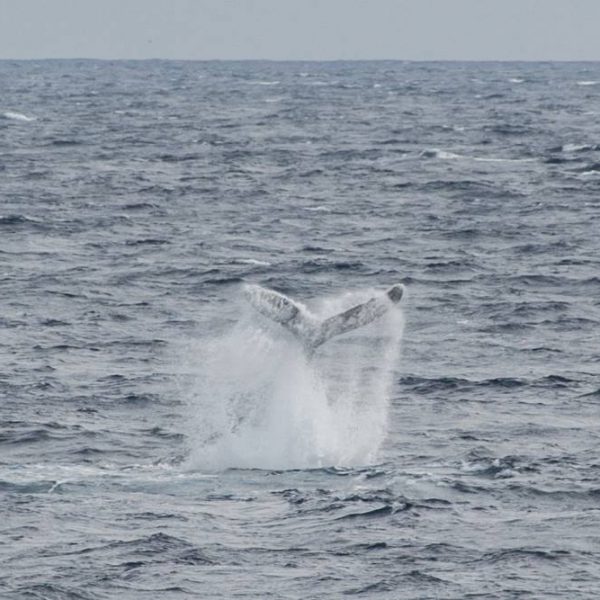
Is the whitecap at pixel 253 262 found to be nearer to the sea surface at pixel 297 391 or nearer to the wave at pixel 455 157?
the sea surface at pixel 297 391

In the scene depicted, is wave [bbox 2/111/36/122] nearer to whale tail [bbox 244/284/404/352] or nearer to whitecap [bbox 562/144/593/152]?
whitecap [bbox 562/144/593/152]

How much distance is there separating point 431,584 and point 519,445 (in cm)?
906

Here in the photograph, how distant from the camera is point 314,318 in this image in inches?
1262

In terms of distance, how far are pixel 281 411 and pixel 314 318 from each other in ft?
9.75

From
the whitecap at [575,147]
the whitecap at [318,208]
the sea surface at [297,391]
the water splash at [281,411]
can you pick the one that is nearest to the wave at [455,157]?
the whitecap at [575,147]

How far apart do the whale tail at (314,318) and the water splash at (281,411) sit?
431 mm

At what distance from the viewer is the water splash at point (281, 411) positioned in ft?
109

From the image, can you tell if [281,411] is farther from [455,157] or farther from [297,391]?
[455,157]

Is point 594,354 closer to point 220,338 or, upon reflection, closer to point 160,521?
point 220,338

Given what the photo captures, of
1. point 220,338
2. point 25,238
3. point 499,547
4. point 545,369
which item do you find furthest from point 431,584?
point 25,238

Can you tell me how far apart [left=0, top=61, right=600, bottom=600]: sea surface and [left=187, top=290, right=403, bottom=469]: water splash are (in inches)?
2.6

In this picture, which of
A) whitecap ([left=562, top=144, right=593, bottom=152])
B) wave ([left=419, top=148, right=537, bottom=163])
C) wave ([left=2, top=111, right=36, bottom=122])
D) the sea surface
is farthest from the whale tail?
wave ([left=2, top=111, right=36, bottom=122])

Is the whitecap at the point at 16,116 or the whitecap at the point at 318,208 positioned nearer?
the whitecap at the point at 318,208

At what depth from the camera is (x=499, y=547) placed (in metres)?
27.7
